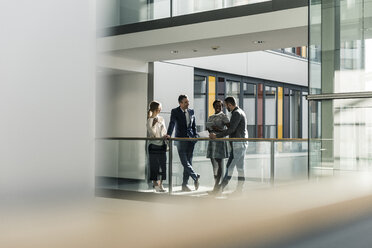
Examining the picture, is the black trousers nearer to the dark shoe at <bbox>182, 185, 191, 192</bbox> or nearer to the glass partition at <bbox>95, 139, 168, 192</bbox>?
the glass partition at <bbox>95, 139, 168, 192</bbox>

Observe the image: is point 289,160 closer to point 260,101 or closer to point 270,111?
point 260,101

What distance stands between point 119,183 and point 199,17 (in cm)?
285

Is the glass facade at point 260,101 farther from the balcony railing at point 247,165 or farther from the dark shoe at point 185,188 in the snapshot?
the dark shoe at point 185,188

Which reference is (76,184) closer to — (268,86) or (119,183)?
(119,183)

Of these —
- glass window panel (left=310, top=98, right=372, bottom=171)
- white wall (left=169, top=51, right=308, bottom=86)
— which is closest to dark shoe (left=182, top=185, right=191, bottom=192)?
glass window panel (left=310, top=98, right=372, bottom=171)

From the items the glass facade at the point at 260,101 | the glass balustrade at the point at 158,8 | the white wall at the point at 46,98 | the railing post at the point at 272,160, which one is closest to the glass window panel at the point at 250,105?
the glass facade at the point at 260,101

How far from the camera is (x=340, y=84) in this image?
345 centimetres

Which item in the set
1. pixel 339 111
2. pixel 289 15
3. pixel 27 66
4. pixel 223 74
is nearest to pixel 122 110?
pixel 223 74

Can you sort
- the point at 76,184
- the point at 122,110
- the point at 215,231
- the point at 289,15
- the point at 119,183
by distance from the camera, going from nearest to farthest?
1. the point at 215,231
2. the point at 76,184
3. the point at 289,15
4. the point at 119,183
5. the point at 122,110

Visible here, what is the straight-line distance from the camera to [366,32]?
10.8 feet

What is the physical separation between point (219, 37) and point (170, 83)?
306cm

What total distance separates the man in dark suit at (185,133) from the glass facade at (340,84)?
3.30 metres

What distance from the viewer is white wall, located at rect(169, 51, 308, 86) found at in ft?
39.4

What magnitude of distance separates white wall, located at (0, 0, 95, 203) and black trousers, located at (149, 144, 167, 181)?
616 cm
